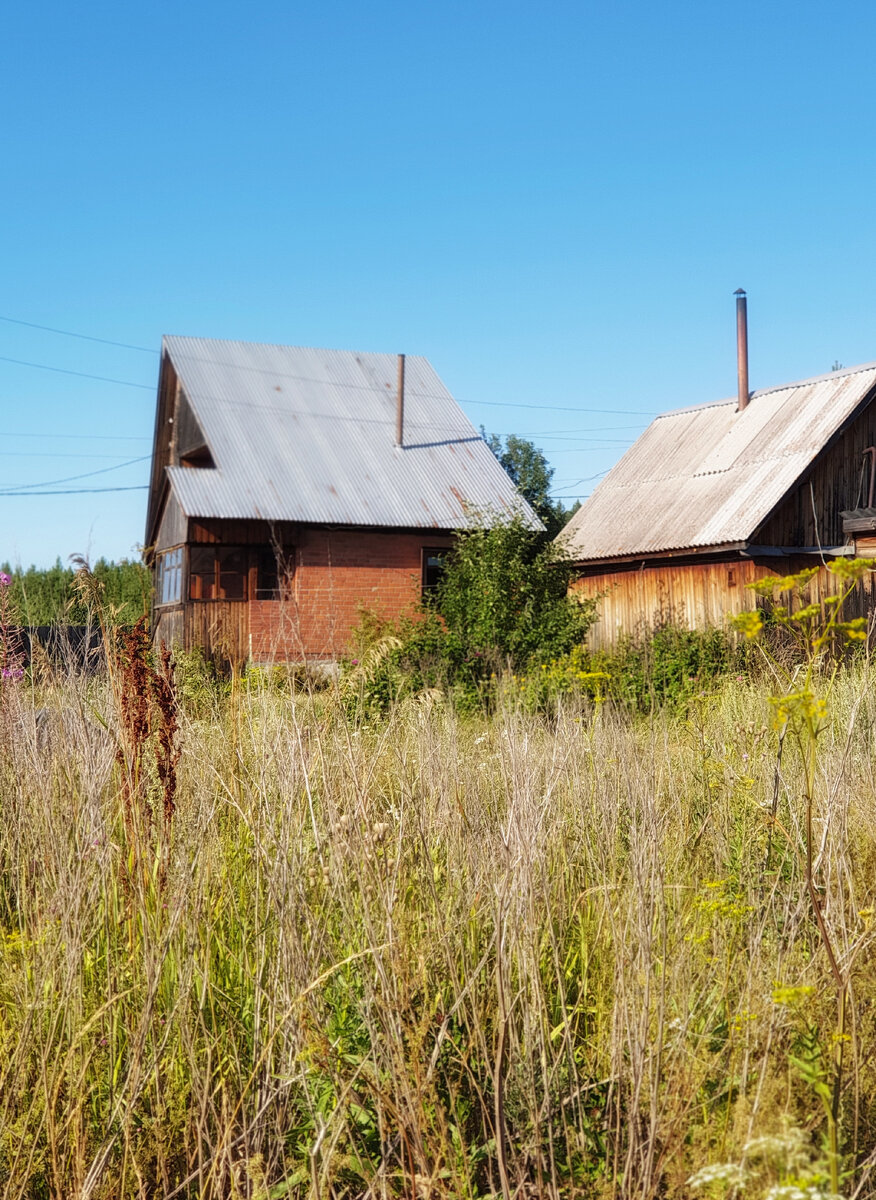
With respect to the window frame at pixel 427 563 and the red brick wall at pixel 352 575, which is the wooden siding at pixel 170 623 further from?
the window frame at pixel 427 563

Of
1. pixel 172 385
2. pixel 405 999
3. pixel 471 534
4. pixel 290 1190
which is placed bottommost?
pixel 290 1190

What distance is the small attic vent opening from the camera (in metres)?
22.8

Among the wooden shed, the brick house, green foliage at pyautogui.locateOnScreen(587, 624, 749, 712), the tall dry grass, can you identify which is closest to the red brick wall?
the brick house

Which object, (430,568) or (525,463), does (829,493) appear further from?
(525,463)

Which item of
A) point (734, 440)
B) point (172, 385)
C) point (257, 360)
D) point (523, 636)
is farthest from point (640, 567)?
point (172, 385)

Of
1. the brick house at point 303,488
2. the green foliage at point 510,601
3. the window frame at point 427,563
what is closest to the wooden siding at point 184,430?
the brick house at point 303,488

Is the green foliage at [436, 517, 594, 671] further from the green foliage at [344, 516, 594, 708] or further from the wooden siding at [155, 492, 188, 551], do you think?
the wooden siding at [155, 492, 188, 551]

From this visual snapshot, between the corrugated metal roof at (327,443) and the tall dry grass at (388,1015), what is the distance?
16836mm

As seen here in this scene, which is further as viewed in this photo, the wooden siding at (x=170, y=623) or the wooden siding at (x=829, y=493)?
the wooden siding at (x=170, y=623)

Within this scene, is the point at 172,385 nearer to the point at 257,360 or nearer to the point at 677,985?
the point at 257,360

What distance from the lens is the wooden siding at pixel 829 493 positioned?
667 inches

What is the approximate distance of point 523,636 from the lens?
14078 millimetres

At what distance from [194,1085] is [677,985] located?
119 cm

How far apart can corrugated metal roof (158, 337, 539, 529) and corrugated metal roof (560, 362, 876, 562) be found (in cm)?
165
